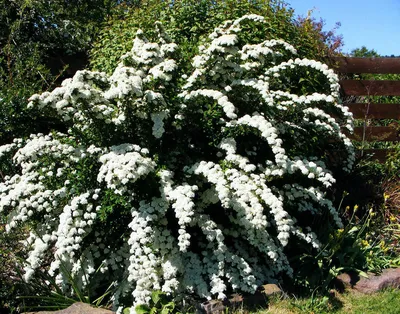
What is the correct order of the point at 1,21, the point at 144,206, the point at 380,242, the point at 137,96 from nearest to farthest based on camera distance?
the point at 144,206 < the point at 137,96 < the point at 380,242 < the point at 1,21

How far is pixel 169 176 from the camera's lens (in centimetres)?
404

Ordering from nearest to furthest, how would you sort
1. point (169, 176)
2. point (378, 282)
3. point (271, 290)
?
point (169, 176) → point (271, 290) → point (378, 282)

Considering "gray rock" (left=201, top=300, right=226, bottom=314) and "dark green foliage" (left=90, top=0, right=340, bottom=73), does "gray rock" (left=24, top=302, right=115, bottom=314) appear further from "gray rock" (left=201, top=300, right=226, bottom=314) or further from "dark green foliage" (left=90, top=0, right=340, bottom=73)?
"dark green foliage" (left=90, top=0, right=340, bottom=73)

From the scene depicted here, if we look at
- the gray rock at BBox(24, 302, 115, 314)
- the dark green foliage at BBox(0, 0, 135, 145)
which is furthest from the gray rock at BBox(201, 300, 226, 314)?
the dark green foliage at BBox(0, 0, 135, 145)

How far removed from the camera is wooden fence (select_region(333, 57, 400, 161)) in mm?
6777

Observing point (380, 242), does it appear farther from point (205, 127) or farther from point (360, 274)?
point (205, 127)

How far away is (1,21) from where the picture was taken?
7969mm

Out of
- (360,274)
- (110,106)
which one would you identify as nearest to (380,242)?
(360,274)

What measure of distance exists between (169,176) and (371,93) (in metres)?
4.08

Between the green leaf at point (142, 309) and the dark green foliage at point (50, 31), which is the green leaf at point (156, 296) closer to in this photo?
the green leaf at point (142, 309)

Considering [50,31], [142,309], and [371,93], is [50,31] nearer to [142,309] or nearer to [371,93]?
[371,93]

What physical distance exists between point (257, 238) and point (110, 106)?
1672 millimetres

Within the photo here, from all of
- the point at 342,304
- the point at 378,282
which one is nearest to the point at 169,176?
the point at 342,304

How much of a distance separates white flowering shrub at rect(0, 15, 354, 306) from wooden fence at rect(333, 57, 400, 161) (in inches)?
82.7
